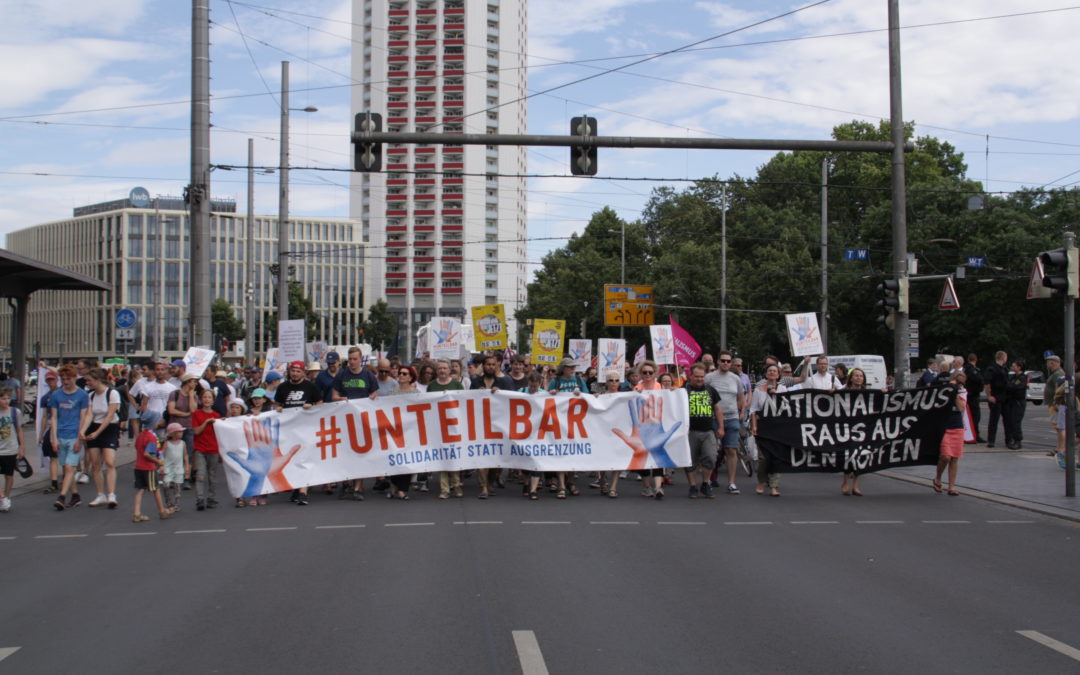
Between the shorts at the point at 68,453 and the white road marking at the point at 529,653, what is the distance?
850 cm

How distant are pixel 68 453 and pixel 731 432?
867cm

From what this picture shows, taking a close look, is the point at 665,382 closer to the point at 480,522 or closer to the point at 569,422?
the point at 569,422

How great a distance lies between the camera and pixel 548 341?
3089 centimetres

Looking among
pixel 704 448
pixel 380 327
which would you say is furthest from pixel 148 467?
pixel 380 327

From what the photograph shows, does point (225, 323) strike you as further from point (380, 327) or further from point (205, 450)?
point (205, 450)

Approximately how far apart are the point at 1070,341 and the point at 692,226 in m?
57.7

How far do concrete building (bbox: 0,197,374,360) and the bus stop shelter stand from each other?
8459 cm

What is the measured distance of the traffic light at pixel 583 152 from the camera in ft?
50.7

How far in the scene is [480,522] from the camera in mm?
11125

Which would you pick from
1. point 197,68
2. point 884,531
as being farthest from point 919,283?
point 884,531

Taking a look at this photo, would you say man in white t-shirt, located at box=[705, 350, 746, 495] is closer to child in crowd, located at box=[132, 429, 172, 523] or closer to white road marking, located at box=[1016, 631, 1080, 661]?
child in crowd, located at box=[132, 429, 172, 523]

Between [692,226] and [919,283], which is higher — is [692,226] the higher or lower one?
the higher one

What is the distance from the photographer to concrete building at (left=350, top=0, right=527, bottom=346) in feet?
360

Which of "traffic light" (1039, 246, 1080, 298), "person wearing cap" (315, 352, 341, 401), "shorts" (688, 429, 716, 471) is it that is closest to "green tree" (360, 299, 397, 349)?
"person wearing cap" (315, 352, 341, 401)
